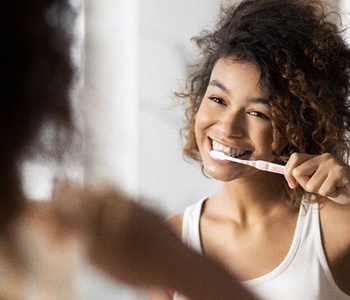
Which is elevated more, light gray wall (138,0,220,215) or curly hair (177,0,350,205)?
curly hair (177,0,350,205)

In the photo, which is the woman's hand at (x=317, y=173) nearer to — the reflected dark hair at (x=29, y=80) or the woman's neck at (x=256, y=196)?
the woman's neck at (x=256, y=196)

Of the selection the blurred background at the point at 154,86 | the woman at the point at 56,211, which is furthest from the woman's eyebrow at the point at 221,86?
the woman at the point at 56,211

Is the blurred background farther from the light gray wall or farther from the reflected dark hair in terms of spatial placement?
the reflected dark hair

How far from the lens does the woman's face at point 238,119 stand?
104 cm

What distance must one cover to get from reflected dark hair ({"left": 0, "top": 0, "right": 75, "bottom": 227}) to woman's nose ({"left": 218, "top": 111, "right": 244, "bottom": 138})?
2.08 feet

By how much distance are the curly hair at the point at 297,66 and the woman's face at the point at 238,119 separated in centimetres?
1

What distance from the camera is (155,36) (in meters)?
1.51

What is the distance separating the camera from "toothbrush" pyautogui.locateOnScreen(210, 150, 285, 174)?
0.90 m

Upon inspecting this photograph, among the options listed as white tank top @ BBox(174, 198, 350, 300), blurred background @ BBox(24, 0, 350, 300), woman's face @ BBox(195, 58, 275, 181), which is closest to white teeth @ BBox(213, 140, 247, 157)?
woman's face @ BBox(195, 58, 275, 181)

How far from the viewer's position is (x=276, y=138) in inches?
41.2

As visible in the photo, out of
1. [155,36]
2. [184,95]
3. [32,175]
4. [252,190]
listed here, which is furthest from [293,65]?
[32,175]

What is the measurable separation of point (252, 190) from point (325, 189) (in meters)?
0.25

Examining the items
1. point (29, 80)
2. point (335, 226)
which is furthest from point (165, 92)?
point (29, 80)

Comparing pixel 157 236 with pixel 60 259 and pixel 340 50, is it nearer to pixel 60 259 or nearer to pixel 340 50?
pixel 60 259
